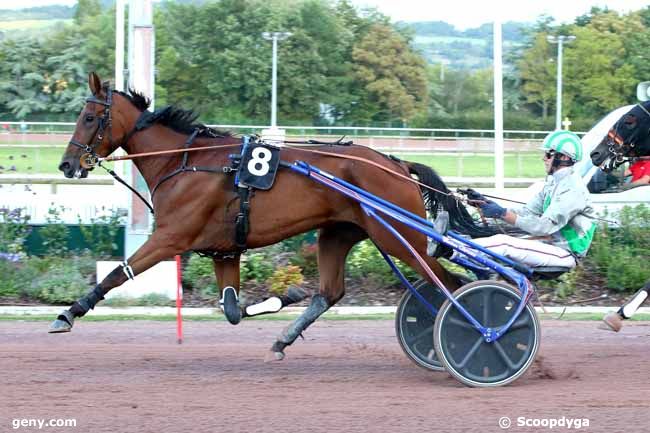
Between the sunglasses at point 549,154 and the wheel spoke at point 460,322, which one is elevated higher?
the sunglasses at point 549,154

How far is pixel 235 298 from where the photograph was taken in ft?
21.8

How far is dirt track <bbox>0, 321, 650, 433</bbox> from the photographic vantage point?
17.4 feet

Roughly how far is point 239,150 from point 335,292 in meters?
1.19

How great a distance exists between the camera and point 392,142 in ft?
92.3

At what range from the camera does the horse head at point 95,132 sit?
6.66m

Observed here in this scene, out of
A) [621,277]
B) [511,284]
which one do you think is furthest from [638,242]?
[511,284]

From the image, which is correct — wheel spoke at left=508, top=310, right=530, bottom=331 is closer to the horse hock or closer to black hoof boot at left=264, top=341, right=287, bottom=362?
the horse hock

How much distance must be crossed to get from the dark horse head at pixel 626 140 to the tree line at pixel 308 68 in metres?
26.8

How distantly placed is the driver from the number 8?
1428 millimetres

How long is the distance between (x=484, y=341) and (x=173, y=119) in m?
2.65

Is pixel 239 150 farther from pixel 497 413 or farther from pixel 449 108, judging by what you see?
pixel 449 108

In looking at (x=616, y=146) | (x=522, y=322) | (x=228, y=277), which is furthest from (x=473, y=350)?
(x=616, y=146)

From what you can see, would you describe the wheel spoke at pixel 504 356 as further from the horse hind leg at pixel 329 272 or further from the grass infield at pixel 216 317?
the grass infield at pixel 216 317

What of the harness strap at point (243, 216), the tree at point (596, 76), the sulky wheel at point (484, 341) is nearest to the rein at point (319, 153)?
the harness strap at point (243, 216)
